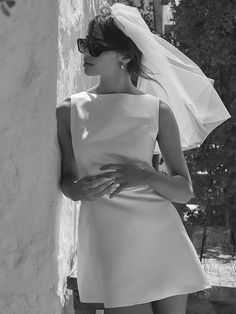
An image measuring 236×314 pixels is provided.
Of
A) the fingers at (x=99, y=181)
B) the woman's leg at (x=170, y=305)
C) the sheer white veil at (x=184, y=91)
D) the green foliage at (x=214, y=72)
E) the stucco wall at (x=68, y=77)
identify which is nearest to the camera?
the fingers at (x=99, y=181)

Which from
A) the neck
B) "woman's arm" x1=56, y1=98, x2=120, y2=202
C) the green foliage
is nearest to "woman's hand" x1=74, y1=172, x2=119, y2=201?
"woman's arm" x1=56, y1=98, x2=120, y2=202

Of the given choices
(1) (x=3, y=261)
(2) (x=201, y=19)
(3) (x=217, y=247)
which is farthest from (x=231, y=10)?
(1) (x=3, y=261)

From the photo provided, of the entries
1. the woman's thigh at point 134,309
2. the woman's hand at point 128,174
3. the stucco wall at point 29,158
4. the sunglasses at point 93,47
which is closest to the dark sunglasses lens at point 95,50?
the sunglasses at point 93,47

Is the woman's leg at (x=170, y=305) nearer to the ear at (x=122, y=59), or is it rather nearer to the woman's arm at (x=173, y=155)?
the woman's arm at (x=173, y=155)

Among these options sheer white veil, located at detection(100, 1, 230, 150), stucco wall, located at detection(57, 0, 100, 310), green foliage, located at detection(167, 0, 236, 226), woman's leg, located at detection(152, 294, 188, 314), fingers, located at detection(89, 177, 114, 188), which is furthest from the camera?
green foliage, located at detection(167, 0, 236, 226)

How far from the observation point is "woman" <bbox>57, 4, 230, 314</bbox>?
1.89 metres

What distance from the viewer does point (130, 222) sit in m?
1.92

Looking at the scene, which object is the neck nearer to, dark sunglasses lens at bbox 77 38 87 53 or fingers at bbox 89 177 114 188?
dark sunglasses lens at bbox 77 38 87 53

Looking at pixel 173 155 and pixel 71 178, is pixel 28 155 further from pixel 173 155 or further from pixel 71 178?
pixel 173 155

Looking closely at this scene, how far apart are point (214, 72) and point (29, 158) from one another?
3210 mm

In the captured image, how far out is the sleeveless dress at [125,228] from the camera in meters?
1.90

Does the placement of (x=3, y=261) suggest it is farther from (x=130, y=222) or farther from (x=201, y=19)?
(x=201, y=19)

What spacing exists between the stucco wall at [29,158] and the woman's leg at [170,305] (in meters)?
0.32

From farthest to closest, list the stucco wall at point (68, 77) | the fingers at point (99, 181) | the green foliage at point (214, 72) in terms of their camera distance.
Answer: the green foliage at point (214, 72) < the stucco wall at point (68, 77) < the fingers at point (99, 181)
